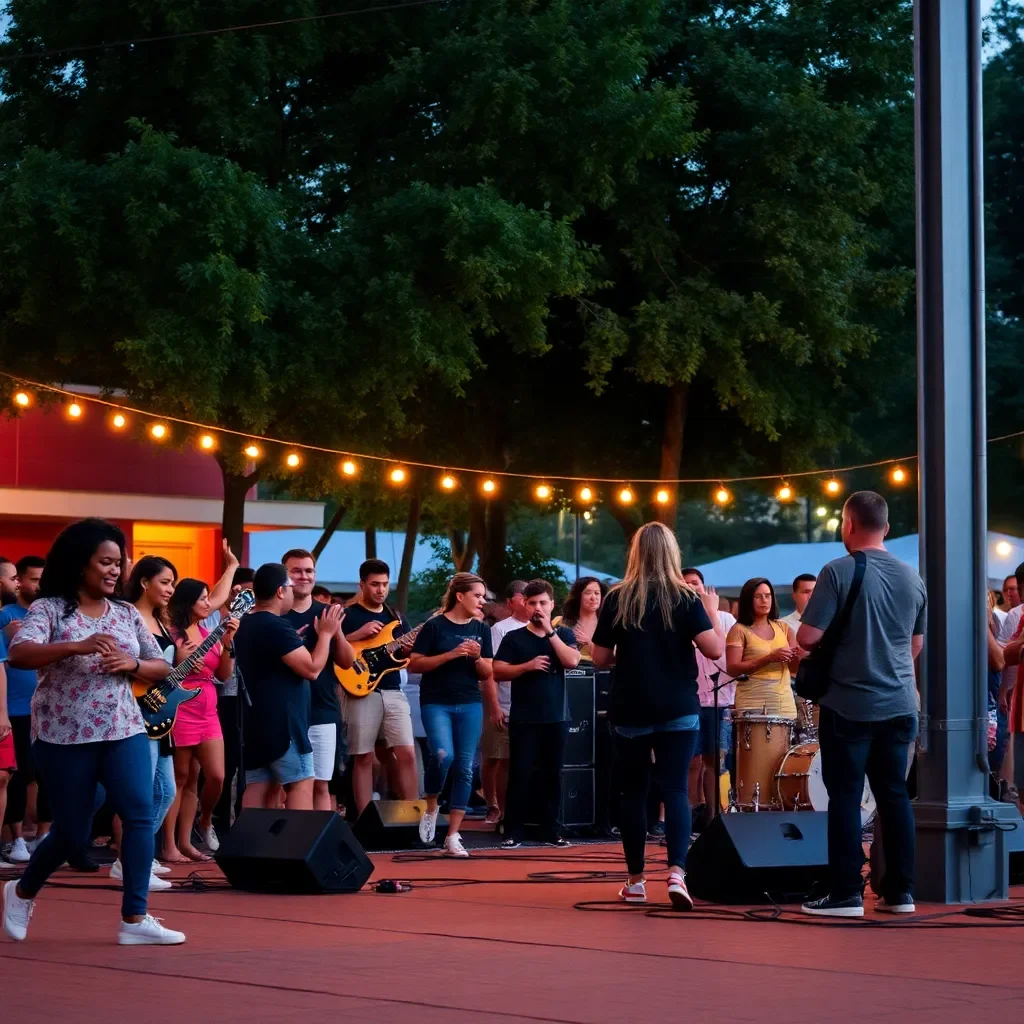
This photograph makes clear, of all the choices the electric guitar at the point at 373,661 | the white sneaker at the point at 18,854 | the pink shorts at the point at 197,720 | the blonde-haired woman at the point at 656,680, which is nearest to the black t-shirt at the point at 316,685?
the pink shorts at the point at 197,720

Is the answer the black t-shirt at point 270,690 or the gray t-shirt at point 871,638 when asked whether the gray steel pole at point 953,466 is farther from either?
the black t-shirt at point 270,690

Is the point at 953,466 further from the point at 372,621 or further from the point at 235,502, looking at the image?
the point at 235,502

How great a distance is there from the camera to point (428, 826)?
13.6m

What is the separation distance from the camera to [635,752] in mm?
9758

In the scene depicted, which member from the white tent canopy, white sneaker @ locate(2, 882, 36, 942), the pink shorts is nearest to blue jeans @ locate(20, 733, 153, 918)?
white sneaker @ locate(2, 882, 36, 942)

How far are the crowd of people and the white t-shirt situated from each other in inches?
1.5

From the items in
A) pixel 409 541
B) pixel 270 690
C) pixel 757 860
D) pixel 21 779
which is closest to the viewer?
pixel 757 860

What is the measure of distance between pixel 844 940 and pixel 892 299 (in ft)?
72.9

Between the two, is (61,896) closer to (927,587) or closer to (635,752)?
(635,752)

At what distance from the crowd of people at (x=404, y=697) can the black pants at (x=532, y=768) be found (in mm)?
17

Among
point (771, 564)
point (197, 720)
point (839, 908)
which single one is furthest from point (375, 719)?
point (771, 564)

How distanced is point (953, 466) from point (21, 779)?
6.87 m

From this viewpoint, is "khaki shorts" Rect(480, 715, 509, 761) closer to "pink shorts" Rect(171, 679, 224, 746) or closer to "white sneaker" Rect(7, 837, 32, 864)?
"pink shorts" Rect(171, 679, 224, 746)

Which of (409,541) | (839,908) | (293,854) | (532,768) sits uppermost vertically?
(409,541)
